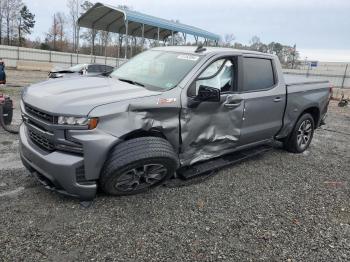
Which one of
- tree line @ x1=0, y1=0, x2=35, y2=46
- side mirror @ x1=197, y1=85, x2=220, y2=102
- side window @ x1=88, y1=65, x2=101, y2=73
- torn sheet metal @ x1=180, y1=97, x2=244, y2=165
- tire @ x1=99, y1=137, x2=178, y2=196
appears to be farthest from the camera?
tree line @ x1=0, y1=0, x2=35, y2=46

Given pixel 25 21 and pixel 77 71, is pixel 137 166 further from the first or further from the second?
pixel 25 21

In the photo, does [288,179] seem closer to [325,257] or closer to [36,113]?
[325,257]

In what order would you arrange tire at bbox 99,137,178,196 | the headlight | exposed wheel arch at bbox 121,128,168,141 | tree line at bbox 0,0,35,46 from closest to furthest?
the headlight → tire at bbox 99,137,178,196 → exposed wheel arch at bbox 121,128,168,141 → tree line at bbox 0,0,35,46

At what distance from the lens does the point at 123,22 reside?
2612cm

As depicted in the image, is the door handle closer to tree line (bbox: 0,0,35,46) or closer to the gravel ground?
the gravel ground

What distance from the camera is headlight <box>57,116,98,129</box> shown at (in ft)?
11.0

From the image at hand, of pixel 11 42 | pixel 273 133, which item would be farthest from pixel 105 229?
pixel 11 42

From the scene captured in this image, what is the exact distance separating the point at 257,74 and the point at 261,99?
39 centimetres

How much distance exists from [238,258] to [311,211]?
58.0 inches

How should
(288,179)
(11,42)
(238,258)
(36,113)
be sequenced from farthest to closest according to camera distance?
(11,42) < (288,179) < (36,113) < (238,258)

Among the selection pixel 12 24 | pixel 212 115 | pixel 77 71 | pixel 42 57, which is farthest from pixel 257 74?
pixel 12 24

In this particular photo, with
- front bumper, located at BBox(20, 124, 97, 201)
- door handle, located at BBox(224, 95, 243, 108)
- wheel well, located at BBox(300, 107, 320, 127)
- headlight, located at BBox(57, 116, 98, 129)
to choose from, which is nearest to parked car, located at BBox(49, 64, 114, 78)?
wheel well, located at BBox(300, 107, 320, 127)

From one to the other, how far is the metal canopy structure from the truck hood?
17.5 metres

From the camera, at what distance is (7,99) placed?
21.5 feet
